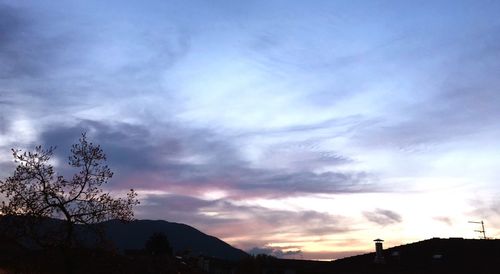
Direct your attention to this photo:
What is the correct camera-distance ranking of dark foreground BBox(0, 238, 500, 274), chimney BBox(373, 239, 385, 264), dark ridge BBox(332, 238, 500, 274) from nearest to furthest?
dark foreground BBox(0, 238, 500, 274) → dark ridge BBox(332, 238, 500, 274) → chimney BBox(373, 239, 385, 264)

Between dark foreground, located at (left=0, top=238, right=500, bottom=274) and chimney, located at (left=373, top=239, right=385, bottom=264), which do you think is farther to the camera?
chimney, located at (left=373, top=239, right=385, bottom=264)

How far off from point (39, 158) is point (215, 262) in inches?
1681

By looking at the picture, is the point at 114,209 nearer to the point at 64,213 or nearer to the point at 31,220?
the point at 64,213

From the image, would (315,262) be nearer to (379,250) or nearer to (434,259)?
(379,250)

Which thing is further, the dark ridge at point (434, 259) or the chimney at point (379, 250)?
the chimney at point (379, 250)

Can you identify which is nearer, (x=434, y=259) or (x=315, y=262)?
(x=434, y=259)

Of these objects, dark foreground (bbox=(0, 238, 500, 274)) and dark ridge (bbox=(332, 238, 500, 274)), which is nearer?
dark foreground (bbox=(0, 238, 500, 274))

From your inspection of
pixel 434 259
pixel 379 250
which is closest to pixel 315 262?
pixel 379 250

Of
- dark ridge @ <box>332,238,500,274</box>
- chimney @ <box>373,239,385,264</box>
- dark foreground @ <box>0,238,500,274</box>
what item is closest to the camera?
dark foreground @ <box>0,238,500,274</box>

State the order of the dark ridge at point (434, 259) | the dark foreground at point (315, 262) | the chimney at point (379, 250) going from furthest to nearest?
the chimney at point (379, 250) → the dark ridge at point (434, 259) → the dark foreground at point (315, 262)

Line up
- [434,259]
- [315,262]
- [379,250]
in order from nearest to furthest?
[434,259] < [379,250] < [315,262]

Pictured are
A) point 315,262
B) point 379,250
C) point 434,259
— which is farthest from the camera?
point 315,262

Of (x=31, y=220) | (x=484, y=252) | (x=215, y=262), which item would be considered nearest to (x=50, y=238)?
(x=31, y=220)

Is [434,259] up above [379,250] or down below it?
below
